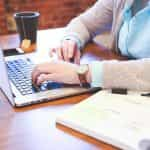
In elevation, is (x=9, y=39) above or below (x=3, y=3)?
above

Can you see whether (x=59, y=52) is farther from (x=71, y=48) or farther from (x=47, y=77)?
(x=47, y=77)

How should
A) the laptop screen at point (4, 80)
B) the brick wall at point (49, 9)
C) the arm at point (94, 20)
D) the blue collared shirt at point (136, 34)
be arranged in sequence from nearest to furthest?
the laptop screen at point (4, 80), the blue collared shirt at point (136, 34), the arm at point (94, 20), the brick wall at point (49, 9)

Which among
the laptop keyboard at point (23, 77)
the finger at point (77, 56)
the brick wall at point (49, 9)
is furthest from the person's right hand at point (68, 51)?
the brick wall at point (49, 9)

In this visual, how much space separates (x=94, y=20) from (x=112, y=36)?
0.13 metres

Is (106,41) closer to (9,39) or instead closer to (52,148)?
(9,39)

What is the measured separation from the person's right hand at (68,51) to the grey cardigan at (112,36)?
9 cm

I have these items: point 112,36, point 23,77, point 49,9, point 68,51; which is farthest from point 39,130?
point 49,9

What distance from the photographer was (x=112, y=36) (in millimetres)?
1427

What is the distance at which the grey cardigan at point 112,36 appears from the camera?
956 mm

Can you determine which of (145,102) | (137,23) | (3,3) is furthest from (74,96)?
(3,3)

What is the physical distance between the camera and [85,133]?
2.52 feet

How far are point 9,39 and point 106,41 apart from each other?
1.40 feet

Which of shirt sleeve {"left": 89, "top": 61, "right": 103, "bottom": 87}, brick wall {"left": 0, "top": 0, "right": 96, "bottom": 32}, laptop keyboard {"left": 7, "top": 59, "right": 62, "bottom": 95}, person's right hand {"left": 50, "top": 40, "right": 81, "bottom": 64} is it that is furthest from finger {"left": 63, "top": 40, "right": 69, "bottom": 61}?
brick wall {"left": 0, "top": 0, "right": 96, "bottom": 32}

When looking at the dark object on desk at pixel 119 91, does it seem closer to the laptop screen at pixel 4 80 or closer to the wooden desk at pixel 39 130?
the wooden desk at pixel 39 130
